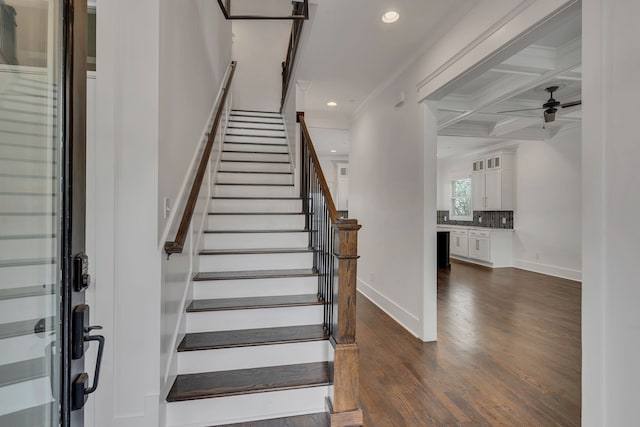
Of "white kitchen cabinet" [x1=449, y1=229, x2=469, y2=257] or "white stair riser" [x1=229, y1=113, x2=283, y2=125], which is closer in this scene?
"white stair riser" [x1=229, y1=113, x2=283, y2=125]

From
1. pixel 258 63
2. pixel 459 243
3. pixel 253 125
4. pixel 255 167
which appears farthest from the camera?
pixel 459 243

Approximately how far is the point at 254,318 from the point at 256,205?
4.97 ft

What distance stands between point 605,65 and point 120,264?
106 inches

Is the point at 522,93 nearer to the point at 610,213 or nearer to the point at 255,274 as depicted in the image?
the point at 610,213

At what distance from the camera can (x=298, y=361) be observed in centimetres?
210

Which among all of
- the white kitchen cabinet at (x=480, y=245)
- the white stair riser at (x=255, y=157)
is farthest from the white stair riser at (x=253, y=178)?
the white kitchen cabinet at (x=480, y=245)

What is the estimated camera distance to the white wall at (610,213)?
1.34 m

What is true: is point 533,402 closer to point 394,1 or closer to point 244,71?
point 394,1

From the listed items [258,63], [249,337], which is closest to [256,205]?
[249,337]

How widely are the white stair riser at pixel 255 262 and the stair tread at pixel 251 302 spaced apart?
13.5 inches

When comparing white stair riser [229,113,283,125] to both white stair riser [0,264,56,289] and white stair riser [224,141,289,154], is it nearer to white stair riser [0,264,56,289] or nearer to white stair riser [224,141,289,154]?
white stair riser [224,141,289,154]

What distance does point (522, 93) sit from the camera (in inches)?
166

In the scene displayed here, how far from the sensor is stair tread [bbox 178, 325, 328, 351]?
1980mm

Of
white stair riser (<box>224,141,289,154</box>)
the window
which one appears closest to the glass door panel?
white stair riser (<box>224,141,289,154</box>)
